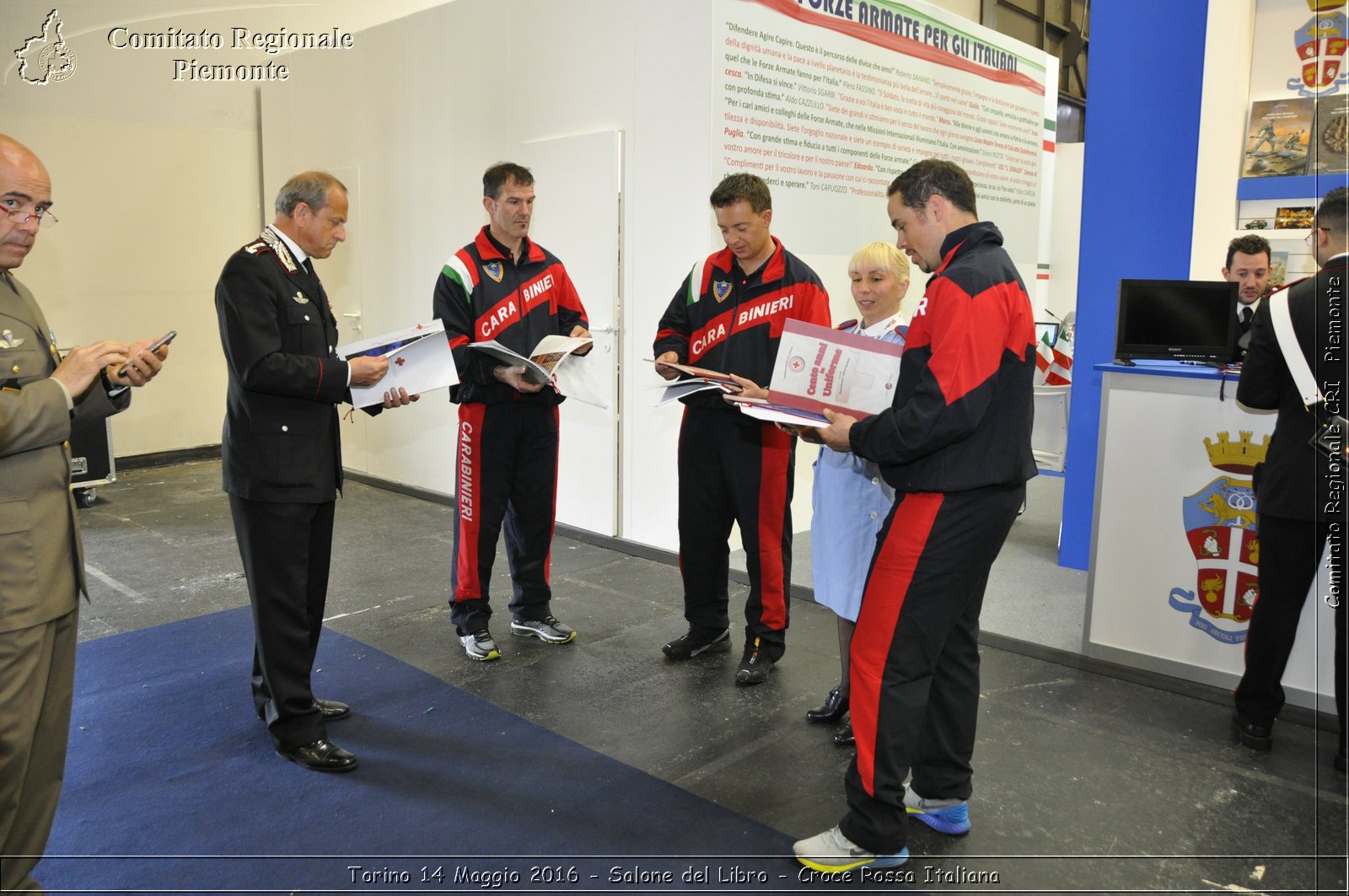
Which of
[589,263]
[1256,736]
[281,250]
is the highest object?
[589,263]

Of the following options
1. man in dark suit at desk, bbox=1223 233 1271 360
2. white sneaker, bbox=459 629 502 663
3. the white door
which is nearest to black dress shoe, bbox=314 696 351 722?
white sneaker, bbox=459 629 502 663

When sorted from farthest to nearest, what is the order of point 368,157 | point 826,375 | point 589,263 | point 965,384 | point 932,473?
point 368,157
point 589,263
point 826,375
point 932,473
point 965,384

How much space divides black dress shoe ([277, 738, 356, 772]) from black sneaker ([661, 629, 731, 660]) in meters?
1.31

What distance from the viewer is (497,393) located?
3.62 meters

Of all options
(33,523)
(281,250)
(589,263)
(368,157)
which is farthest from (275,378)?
(368,157)

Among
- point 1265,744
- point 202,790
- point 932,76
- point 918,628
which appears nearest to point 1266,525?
point 1265,744

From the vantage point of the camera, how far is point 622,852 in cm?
240

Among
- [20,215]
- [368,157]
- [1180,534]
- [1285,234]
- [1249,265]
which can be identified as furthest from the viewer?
[368,157]

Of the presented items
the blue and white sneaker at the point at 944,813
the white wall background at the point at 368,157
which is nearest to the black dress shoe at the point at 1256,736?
the blue and white sneaker at the point at 944,813

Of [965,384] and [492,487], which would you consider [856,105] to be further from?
[965,384]

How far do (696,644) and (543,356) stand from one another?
130 centimetres

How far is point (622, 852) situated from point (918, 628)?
951 millimetres

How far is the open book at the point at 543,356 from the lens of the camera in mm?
3338

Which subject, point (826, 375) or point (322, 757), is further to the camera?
point (322, 757)
